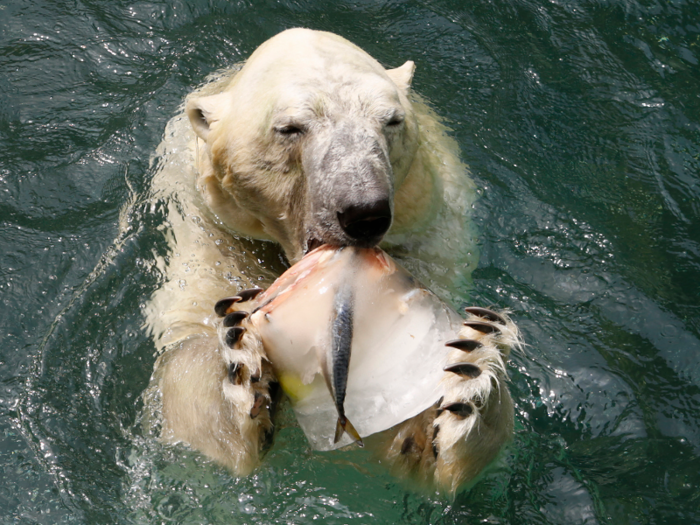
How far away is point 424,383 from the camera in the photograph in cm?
241

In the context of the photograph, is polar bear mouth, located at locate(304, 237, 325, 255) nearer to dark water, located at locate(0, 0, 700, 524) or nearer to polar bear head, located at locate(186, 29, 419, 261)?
polar bear head, located at locate(186, 29, 419, 261)

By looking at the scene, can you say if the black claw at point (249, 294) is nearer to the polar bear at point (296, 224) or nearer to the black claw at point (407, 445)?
the polar bear at point (296, 224)

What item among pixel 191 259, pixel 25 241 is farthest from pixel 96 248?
pixel 191 259

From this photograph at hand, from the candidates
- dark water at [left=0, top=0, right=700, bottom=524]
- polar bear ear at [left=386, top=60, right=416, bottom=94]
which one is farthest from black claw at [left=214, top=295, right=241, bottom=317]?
polar bear ear at [left=386, top=60, right=416, bottom=94]

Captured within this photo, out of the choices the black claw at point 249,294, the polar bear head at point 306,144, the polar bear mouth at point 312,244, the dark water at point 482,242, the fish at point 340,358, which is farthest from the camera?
the dark water at point 482,242

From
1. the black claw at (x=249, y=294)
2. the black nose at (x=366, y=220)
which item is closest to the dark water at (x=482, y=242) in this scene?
the black claw at (x=249, y=294)

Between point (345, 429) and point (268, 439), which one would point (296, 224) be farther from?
point (345, 429)

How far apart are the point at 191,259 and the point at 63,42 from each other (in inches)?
124

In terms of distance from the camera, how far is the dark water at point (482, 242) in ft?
10.3

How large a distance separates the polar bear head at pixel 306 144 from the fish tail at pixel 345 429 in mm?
692

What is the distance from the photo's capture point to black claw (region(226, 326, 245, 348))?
2366mm

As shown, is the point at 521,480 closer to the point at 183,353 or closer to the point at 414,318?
the point at 414,318

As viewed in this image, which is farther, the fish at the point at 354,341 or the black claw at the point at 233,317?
the black claw at the point at 233,317

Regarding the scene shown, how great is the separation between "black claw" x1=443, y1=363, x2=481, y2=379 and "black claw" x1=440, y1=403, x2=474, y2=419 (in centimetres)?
11
